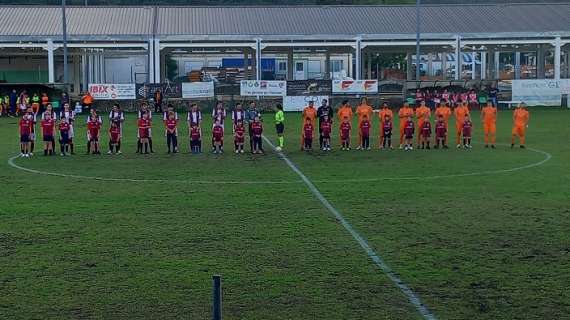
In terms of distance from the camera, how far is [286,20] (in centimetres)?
6359

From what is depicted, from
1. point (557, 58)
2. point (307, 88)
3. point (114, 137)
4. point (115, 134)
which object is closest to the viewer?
point (115, 134)

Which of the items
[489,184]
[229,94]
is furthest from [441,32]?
[489,184]

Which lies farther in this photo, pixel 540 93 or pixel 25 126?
pixel 540 93

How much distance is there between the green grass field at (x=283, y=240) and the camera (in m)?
9.70

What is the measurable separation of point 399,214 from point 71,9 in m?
53.7

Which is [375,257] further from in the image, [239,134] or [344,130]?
[344,130]

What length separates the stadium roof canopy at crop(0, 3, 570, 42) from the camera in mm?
58531

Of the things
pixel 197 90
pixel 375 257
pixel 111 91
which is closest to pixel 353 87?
pixel 197 90

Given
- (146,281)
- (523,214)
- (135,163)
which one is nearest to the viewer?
(146,281)

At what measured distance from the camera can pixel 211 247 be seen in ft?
41.6

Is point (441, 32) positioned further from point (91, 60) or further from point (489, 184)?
point (489, 184)

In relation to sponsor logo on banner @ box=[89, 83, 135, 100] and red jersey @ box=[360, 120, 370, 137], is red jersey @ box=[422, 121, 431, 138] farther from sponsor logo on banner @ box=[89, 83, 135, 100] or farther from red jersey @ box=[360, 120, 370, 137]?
sponsor logo on banner @ box=[89, 83, 135, 100]

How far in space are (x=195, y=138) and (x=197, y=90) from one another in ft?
79.5

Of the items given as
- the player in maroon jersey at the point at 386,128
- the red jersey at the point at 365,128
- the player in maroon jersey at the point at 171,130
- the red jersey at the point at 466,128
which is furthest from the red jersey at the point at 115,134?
the red jersey at the point at 466,128
